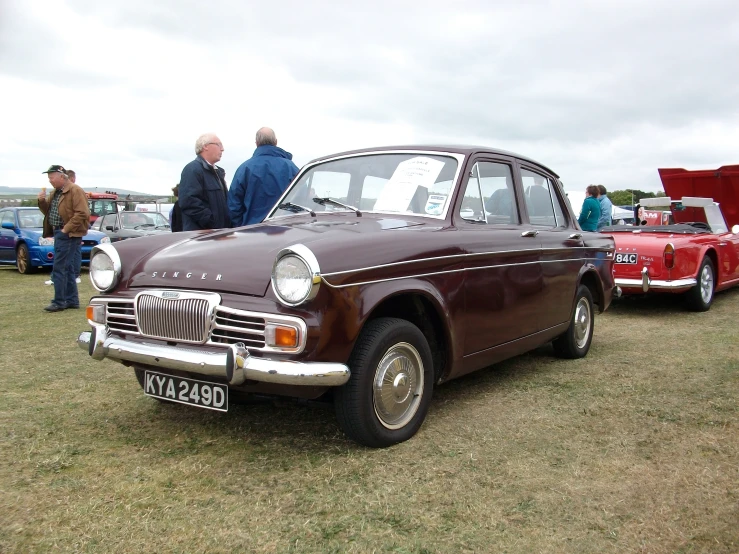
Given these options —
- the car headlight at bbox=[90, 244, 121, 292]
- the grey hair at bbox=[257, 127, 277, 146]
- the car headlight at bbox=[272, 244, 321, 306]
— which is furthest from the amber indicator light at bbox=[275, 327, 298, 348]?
the grey hair at bbox=[257, 127, 277, 146]

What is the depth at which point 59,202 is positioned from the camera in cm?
803

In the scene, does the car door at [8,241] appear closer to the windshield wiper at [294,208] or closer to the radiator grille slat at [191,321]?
the windshield wiper at [294,208]

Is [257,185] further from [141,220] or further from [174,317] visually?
[141,220]

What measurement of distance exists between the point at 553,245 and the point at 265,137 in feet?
9.08

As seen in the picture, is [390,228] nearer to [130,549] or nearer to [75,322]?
[130,549]

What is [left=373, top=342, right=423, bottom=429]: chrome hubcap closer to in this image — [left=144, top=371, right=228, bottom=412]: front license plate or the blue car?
[left=144, top=371, right=228, bottom=412]: front license plate

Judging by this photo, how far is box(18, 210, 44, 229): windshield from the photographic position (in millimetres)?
14114

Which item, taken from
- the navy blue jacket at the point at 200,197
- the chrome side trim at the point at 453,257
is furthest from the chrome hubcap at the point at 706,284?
the navy blue jacket at the point at 200,197

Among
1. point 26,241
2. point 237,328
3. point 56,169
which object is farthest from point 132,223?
point 237,328

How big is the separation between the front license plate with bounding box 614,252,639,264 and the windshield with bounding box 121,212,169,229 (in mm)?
10733

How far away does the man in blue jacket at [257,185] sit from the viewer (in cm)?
580

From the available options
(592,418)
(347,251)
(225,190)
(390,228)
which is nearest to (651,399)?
(592,418)

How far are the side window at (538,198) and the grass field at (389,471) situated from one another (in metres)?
1.20

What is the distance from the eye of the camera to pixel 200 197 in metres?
5.53
